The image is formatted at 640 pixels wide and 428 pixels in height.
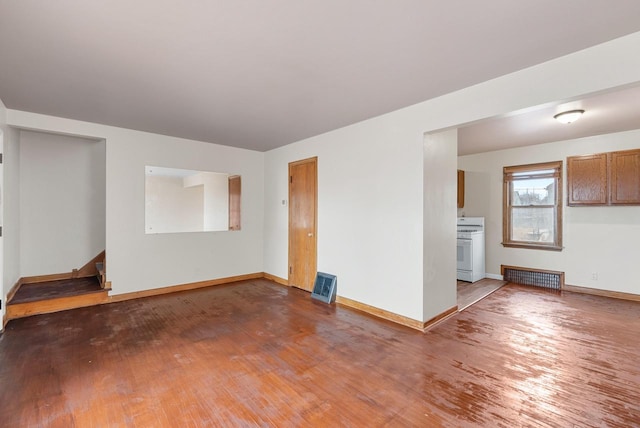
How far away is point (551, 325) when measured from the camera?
3.40 meters

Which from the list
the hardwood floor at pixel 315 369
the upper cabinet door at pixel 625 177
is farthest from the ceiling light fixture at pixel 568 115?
the hardwood floor at pixel 315 369

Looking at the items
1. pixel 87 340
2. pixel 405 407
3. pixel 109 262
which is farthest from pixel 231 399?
pixel 109 262

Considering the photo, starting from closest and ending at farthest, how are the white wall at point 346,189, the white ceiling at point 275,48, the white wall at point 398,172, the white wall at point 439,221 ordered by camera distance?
the white ceiling at point 275,48 → the white wall at point 398,172 → the white wall at point 346,189 → the white wall at point 439,221

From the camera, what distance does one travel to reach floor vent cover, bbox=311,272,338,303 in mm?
4215

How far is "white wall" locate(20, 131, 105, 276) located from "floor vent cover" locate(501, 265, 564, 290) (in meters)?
7.34

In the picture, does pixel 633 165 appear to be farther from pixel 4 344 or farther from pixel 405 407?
pixel 4 344

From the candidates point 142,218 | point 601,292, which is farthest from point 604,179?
point 142,218

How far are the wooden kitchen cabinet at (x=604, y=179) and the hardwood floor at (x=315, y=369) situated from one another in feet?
6.02

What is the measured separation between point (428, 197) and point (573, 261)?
12.0 ft

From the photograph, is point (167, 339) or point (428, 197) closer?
point (167, 339)

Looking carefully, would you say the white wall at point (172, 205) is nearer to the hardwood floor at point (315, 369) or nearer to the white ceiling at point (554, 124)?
the hardwood floor at point (315, 369)

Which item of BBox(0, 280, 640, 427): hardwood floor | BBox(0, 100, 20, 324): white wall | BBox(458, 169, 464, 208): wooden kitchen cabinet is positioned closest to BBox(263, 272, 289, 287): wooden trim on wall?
BBox(0, 280, 640, 427): hardwood floor

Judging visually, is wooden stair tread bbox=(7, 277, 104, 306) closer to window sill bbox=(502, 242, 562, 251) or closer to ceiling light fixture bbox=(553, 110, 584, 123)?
ceiling light fixture bbox=(553, 110, 584, 123)

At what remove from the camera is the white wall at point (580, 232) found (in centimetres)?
447
